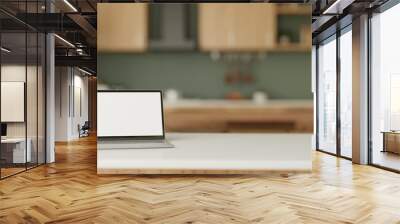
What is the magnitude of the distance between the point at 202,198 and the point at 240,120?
1.72 m

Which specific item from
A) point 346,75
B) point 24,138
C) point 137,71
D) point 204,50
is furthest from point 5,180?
point 346,75

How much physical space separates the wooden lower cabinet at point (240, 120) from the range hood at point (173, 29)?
0.94 m

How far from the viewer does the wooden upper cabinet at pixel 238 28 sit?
5.73m

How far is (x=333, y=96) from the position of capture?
29.5 feet

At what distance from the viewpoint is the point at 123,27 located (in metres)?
5.74

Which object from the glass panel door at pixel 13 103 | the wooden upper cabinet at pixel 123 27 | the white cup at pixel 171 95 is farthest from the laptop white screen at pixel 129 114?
the glass panel door at pixel 13 103

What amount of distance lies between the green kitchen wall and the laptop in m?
0.15

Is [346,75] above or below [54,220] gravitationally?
above

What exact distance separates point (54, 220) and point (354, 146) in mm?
5764

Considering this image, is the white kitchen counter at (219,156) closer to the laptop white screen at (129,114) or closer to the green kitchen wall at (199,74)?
the laptop white screen at (129,114)

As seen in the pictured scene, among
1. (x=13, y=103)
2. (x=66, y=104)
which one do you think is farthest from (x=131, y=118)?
(x=66, y=104)

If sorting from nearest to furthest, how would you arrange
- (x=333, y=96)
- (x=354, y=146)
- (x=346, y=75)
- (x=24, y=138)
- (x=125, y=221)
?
(x=125, y=221)
(x=24, y=138)
(x=354, y=146)
(x=346, y=75)
(x=333, y=96)

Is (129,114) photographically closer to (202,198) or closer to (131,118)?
(131,118)

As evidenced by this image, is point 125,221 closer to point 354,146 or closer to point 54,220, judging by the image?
point 54,220
